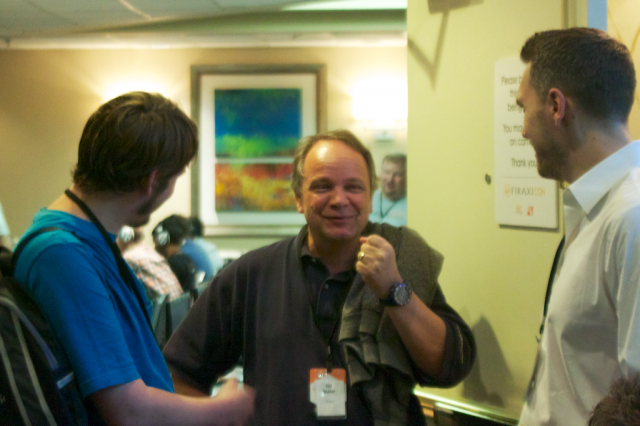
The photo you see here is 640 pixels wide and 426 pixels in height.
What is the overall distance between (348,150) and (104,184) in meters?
0.83

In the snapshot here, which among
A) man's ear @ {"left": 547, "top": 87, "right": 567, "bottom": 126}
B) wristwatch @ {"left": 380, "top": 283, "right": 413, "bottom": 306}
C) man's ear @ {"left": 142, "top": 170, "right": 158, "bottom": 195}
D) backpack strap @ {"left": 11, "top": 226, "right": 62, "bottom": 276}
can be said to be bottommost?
wristwatch @ {"left": 380, "top": 283, "right": 413, "bottom": 306}

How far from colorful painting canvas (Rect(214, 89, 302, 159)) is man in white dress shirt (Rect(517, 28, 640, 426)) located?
3935mm

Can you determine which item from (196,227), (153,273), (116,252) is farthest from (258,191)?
(116,252)

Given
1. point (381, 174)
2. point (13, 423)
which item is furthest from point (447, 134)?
point (381, 174)

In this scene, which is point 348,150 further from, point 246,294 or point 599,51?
point 599,51

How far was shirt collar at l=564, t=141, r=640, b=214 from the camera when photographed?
1105 millimetres

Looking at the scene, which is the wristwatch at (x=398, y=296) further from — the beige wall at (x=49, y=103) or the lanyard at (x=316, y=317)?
the beige wall at (x=49, y=103)

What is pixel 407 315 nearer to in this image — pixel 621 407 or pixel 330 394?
pixel 330 394

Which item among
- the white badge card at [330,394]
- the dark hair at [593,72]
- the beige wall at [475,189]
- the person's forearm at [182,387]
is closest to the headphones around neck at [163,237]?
the beige wall at [475,189]

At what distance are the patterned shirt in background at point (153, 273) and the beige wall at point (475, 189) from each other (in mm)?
1833

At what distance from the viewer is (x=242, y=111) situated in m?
5.16

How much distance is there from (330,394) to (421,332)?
30cm

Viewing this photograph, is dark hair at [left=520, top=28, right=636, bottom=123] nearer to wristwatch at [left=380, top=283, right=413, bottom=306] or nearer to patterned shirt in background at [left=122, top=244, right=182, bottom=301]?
wristwatch at [left=380, top=283, right=413, bottom=306]

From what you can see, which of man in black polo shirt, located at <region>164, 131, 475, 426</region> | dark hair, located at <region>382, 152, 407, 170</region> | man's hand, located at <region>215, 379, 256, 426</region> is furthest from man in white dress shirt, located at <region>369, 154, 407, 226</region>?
man's hand, located at <region>215, 379, 256, 426</region>
